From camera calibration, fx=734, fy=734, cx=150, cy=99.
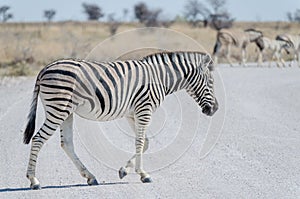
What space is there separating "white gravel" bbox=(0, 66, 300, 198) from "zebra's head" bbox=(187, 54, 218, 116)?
795mm

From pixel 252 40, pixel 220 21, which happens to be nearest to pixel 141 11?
pixel 220 21

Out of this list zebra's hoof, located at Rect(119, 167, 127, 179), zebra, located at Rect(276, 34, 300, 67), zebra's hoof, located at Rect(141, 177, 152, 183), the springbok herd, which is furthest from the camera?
zebra, located at Rect(276, 34, 300, 67)

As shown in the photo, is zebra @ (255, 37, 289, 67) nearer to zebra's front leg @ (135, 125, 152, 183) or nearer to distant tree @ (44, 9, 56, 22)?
zebra's front leg @ (135, 125, 152, 183)

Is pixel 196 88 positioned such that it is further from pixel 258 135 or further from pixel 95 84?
pixel 258 135

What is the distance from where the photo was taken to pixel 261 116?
14242mm

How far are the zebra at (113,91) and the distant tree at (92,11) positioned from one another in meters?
66.1

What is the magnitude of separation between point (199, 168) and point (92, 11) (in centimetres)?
6708

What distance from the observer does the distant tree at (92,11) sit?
2940 inches

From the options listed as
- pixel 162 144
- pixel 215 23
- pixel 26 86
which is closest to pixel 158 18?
pixel 215 23

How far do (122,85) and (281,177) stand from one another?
2.07 metres

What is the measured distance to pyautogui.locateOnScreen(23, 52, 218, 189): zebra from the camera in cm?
786

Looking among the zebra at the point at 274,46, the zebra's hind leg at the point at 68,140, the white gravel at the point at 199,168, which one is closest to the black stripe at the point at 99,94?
the zebra's hind leg at the point at 68,140

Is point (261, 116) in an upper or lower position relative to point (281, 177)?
upper

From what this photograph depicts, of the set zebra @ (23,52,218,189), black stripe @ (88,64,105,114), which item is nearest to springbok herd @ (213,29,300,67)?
zebra @ (23,52,218,189)
